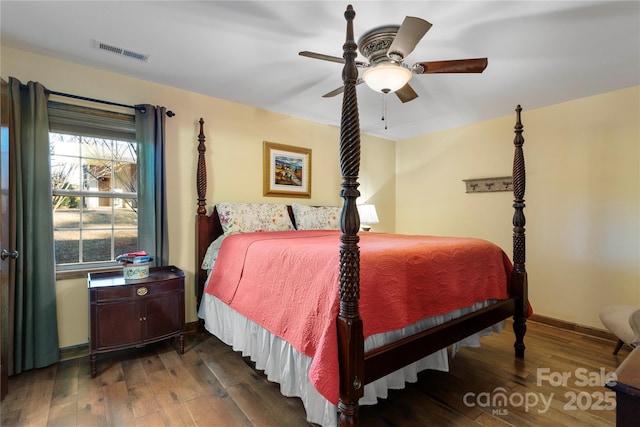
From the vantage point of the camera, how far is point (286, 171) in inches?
151

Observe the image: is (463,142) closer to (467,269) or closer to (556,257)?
(556,257)

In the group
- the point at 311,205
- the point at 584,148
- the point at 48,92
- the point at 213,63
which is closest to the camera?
the point at 48,92

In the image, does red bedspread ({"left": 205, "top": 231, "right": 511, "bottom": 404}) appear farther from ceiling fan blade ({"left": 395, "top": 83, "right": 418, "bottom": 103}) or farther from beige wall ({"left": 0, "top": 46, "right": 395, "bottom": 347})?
ceiling fan blade ({"left": 395, "top": 83, "right": 418, "bottom": 103})

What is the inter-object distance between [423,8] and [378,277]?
1618mm

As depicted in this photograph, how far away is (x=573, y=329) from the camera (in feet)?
10.5

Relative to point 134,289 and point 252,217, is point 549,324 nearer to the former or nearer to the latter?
point 252,217

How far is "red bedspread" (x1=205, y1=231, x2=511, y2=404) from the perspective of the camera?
1.53 metres

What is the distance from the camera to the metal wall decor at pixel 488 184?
147 inches

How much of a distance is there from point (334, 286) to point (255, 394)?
1082 millimetres

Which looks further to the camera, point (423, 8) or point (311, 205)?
point (311, 205)

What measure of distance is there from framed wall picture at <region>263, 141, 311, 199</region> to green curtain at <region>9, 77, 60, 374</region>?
1.98 meters

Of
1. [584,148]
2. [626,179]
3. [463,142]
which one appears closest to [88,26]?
[463,142]

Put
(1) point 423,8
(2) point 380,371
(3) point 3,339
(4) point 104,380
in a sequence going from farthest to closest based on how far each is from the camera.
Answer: (4) point 104,380, (3) point 3,339, (1) point 423,8, (2) point 380,371

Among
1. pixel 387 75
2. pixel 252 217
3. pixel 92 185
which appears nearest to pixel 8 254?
pixel 92 185
